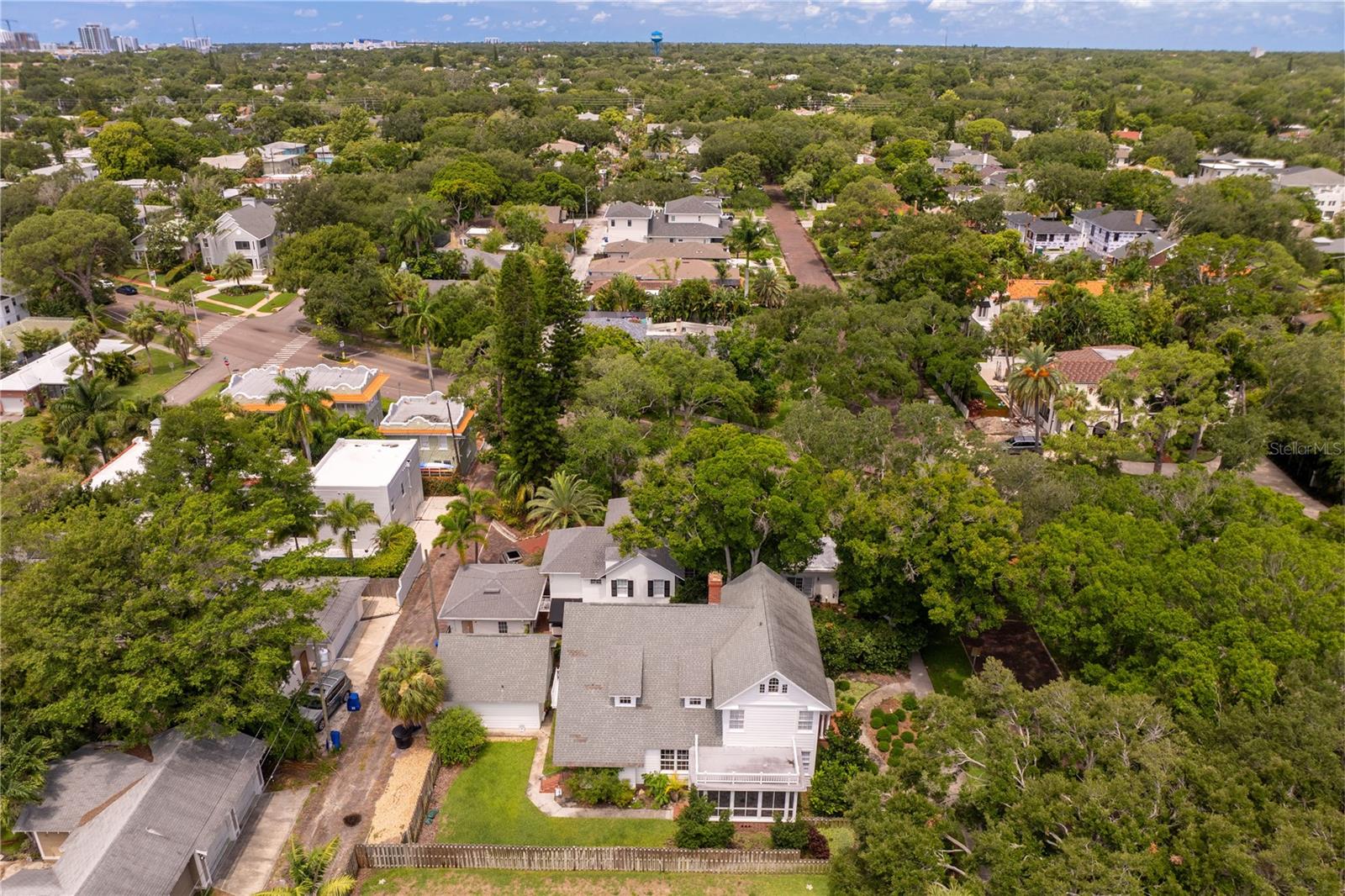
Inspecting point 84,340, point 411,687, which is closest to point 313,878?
point 411,687

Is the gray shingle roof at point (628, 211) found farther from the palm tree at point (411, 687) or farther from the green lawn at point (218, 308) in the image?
the palm tree at point (411, 687)

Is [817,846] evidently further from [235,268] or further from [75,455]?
[235,268]

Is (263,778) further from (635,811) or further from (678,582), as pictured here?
(678,582)

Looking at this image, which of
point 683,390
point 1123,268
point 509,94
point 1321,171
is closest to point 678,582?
point 683,390

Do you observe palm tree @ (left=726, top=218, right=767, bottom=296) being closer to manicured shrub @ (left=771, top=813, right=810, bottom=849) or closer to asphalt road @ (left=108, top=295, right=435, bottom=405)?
asphalt road @ (left=108, top=295, right=435, bottom=405)

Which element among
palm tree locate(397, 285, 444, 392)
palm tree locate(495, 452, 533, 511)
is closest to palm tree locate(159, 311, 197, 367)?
palm tree locate(397, 285, 444, 392)

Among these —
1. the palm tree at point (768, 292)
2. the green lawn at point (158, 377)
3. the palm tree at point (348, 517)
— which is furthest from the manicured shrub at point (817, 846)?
the green lawn at point (158, 377)
